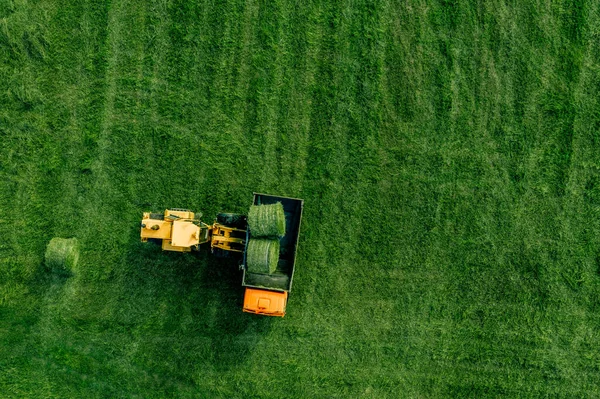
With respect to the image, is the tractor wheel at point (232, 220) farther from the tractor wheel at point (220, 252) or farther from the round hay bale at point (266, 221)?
the round hay bale at point (266, 221)

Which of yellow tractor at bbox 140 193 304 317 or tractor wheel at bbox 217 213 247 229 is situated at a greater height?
tractor wheel at bbox 217 213 247 229

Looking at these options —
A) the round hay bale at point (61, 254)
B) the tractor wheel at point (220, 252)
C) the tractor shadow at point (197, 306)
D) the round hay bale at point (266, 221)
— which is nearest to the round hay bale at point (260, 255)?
the round hay bale at point (266, 221)

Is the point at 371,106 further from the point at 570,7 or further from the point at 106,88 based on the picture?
the point at 106,88

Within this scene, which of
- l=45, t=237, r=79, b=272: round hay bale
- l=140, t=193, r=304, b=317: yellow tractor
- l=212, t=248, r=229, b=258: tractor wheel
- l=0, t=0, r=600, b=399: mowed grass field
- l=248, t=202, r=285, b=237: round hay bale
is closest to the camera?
l=248, t=202, r=285, b=237: round hay bale

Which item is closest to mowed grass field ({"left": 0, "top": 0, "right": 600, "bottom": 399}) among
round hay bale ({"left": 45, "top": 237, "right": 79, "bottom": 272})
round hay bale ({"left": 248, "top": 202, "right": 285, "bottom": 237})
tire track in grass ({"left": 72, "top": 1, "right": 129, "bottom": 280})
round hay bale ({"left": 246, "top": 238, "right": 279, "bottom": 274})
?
tire track in grass ({"left": 72, "top": 1, "right": 129, "bottom": 280})

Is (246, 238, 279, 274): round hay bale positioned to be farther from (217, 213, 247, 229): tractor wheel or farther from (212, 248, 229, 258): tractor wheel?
(212, 248, 229, 258): tractor wheel

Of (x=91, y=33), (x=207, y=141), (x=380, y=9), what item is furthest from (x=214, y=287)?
(x=380, y=9)
